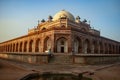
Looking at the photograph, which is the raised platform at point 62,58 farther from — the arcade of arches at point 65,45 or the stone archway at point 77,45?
the stone archway at point 77,45

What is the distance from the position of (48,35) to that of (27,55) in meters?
6.61

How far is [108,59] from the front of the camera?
20.2 m

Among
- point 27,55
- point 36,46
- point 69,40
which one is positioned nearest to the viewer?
point 27,55

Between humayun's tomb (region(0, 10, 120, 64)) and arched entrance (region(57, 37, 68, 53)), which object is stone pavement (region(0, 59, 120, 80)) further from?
arched entrance (region(57, 37, 68, 53))

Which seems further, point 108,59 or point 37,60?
point 108,59

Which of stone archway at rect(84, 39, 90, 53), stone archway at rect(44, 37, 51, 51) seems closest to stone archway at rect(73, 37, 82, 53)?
stone archway at rect(84, 39, 90, 53)

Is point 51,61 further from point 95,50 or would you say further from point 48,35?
point 95,50

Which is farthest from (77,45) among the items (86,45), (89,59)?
(89,59)

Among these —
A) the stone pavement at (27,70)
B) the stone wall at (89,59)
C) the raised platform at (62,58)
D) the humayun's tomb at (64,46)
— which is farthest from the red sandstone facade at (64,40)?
the stone pavement at (27,70)

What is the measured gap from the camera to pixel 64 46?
77.7 feet

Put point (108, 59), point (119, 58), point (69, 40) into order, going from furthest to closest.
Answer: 1. point (119, 58)
2. point (69, 40)
3. point (108, 59)

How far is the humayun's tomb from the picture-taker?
56.0 feet

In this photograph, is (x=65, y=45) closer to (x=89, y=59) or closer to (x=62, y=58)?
(x=62, y=58)

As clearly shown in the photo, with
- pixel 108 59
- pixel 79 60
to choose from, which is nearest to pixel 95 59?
pixel 79 60
